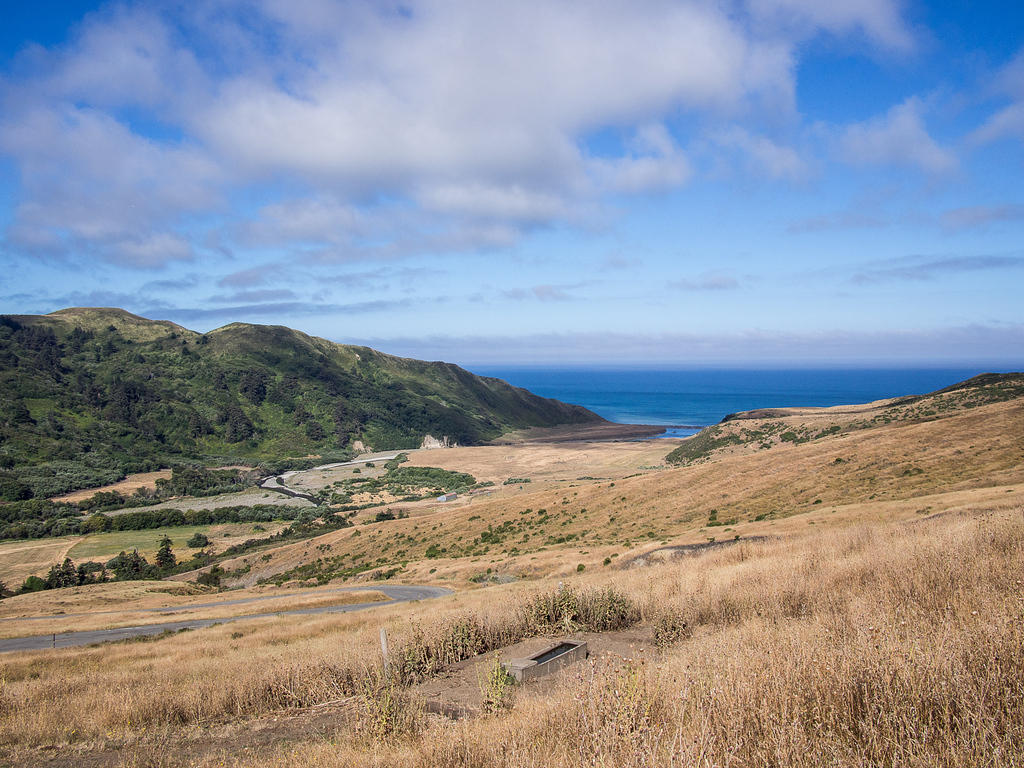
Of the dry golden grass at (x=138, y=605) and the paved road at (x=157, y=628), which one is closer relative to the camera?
the paved road at (x=157, y=628)

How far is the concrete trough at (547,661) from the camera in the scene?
7.75 meters

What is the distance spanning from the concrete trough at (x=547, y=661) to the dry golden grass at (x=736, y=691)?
2.95ft

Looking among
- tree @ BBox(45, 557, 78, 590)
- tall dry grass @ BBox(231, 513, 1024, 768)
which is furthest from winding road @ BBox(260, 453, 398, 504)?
tall dry grass @ BBox(231, 513, 1024, 768)

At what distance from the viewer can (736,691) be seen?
4266 millimetres

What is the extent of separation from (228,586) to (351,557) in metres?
13.3

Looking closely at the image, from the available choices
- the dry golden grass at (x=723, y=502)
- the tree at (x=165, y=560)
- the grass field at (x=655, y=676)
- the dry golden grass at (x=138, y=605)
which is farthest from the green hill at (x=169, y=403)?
the grass field at (x=655, y=676)

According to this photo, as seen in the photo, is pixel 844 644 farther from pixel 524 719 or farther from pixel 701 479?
pixel 701 479

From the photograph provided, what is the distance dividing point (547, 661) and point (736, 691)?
15.0 ft

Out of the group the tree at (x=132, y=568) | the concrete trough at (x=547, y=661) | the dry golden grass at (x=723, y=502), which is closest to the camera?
the concrete trough at (x=547, y=661)

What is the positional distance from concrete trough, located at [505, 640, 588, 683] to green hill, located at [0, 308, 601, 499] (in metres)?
124

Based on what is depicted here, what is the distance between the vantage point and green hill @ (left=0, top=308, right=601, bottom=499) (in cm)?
11556

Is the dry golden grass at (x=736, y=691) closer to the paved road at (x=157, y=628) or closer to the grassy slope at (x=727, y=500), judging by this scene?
the grassy slope at (x=727, y=500)

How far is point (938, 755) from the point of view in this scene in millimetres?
3311

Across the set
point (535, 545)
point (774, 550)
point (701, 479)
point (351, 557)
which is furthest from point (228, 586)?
point (774, 550)
